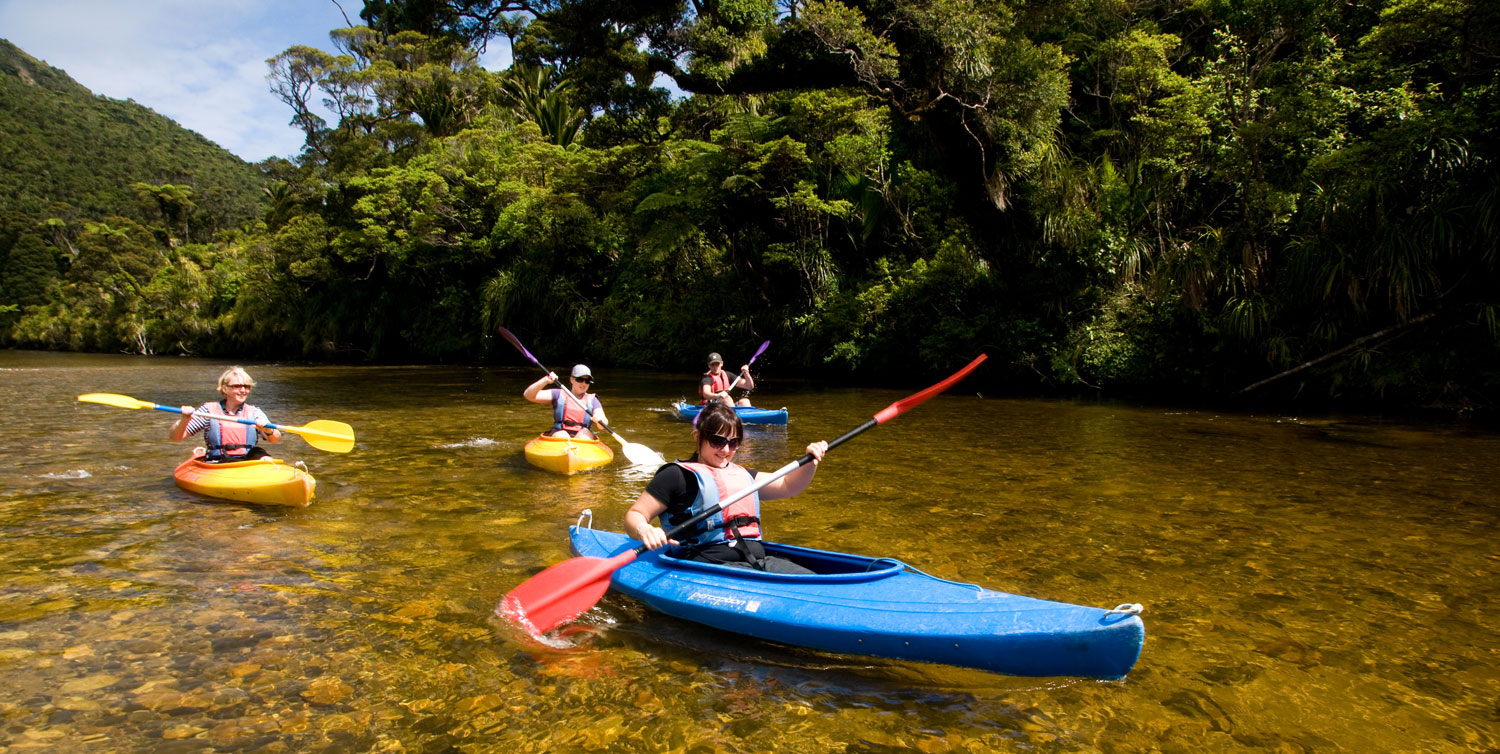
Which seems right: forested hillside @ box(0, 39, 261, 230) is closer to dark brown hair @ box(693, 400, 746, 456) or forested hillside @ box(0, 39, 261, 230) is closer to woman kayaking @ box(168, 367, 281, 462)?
woman kayaking @ box(168, 367, 281, 462)

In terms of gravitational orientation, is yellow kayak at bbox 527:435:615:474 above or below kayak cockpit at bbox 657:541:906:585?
below

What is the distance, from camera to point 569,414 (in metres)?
8.53

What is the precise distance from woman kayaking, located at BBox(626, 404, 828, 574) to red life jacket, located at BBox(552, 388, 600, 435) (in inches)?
175

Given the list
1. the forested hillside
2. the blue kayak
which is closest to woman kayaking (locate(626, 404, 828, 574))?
the blue kayak

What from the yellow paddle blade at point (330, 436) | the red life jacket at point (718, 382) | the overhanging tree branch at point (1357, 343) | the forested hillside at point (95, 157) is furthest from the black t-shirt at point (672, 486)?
the forested hillside at point (95, 157)

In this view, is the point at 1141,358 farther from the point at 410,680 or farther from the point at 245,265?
the point at 245,265

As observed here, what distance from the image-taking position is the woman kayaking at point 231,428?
651 cm

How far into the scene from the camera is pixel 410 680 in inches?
138

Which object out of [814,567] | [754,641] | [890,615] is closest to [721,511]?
[814,567]

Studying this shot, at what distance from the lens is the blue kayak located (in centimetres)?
314

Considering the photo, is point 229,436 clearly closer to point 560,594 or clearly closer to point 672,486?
point 560,594

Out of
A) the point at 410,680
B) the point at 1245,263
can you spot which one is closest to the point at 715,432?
the point at 410,680

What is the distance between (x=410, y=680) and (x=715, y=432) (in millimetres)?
1711

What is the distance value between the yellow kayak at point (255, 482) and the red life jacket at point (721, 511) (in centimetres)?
372
